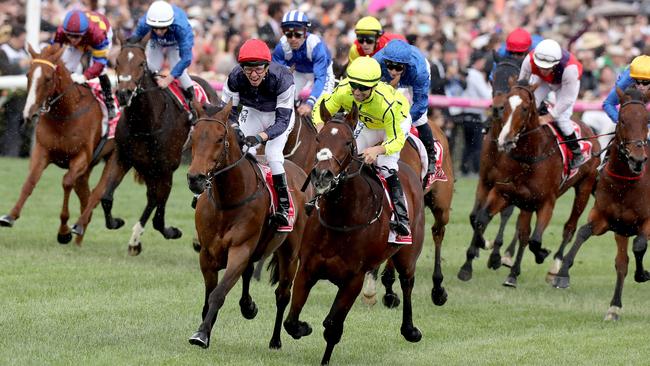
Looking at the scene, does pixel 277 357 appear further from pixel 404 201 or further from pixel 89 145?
pixel 89 145

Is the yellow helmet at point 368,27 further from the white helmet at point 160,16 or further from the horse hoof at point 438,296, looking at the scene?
the horse hoof at point 438,296

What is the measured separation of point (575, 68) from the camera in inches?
525

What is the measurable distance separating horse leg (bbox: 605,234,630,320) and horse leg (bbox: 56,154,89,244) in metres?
5.28

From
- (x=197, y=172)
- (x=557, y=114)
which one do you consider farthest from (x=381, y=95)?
(x=557, y=114)

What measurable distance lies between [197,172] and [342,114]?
1.00 meters

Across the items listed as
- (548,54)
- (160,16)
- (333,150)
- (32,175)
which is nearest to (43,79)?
(32,175)

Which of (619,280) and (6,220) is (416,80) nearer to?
(619,280)

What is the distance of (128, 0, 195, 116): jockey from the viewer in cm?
1284

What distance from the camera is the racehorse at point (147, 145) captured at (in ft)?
42.1

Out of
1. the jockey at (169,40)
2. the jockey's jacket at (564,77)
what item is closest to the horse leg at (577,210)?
the jockey's jacket at (564,77)

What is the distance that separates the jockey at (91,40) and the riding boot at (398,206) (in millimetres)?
5301

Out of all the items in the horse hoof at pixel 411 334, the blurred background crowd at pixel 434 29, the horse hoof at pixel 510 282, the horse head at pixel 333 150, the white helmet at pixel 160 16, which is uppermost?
the horse head at pixel 333 150

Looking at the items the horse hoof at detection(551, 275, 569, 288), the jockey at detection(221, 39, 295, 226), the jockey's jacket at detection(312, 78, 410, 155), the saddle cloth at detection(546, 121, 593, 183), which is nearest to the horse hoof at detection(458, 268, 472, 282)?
the horse hoof at detection(551, 275, 569, 288)

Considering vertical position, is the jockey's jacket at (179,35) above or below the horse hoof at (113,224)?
above
